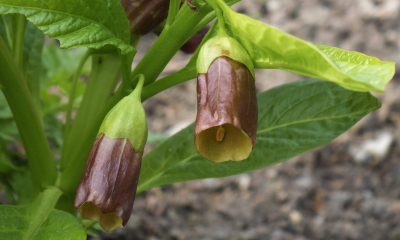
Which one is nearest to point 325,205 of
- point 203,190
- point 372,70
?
point 203,190

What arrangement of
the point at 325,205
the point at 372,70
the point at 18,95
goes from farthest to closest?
the point at 325,205, the point at 18,95, the point at 372,70

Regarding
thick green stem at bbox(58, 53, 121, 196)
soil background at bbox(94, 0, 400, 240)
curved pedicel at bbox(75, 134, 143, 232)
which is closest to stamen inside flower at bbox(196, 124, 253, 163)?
curved pedicel at bbox(75, 134, 143, 232)

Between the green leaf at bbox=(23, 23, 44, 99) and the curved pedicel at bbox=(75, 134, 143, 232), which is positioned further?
the green leaf at bbox=(23, 23, 44, 99)

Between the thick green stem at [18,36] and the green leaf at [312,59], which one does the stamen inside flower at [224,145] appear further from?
the thick green stem at [18,36]

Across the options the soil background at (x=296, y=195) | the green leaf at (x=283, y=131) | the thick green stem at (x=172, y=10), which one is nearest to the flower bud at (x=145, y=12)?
the thick green stem at (x=172, y=10)

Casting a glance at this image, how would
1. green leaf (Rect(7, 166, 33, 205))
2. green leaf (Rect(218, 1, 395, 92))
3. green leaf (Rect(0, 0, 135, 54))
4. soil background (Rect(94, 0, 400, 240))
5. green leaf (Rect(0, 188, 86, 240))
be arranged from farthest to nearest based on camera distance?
1. soil background (Rect(94, 0, 400, 240))
2. green leaf (Rect(7, 166, 33, 205))
3. green leaf (Rect(0, 188, 86, 240))
4. green leaf (Rect(0, 0, 135, 54))
5. green leaf (Rect(218, 1, 395, 92))

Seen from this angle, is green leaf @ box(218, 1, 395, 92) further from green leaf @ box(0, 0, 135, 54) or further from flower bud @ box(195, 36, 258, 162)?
green leaf @ box(0, 0, 135, 54)

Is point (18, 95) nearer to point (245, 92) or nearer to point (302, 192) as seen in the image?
point (245, 92)
